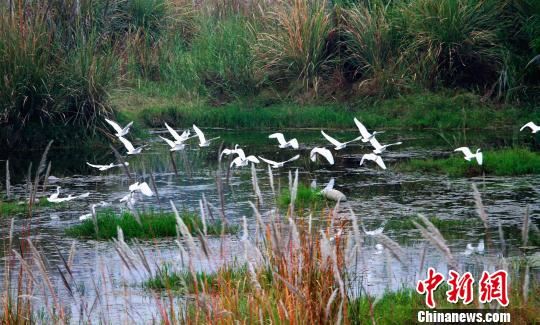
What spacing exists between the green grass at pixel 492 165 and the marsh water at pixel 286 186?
0.70 feet

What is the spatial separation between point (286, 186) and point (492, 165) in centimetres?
243

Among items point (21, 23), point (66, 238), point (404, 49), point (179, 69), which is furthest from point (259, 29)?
point (66, 238)

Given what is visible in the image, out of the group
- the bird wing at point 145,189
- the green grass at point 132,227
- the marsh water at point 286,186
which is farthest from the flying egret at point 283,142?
the bird wing at point 145,189

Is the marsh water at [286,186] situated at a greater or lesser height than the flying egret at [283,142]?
lesser

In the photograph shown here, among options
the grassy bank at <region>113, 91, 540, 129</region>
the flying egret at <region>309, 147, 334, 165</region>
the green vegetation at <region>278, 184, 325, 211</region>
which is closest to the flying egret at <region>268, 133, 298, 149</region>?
the flying egret at <region>309, 147, 334, 165</region>

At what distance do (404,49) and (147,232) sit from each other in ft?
34.3

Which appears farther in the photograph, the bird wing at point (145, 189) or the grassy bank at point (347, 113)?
the grassy bank at point (347, 113)

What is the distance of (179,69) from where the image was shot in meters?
21.2

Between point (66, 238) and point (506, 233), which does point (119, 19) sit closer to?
point (66, 238)

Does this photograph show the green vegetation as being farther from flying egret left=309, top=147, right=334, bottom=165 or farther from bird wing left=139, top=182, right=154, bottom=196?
bird wing left=139, top=182, right=154, bottom=196

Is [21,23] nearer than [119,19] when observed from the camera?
Yes

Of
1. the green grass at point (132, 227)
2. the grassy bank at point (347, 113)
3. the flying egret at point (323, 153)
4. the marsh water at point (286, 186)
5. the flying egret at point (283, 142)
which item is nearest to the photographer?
the marsh water at point (286, 186)

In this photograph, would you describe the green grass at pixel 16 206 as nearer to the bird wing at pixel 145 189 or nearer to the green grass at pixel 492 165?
the bird wing at pixel 145 189

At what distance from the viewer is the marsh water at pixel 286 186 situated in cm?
696
